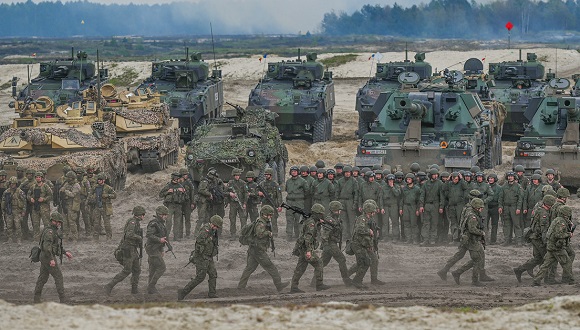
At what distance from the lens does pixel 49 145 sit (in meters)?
23.5

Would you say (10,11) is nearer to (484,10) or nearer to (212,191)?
(484,10)

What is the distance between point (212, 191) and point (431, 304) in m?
5.97

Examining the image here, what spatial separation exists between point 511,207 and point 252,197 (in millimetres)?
4274

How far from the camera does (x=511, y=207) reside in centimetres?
1908

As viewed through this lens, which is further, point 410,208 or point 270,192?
point 270,192

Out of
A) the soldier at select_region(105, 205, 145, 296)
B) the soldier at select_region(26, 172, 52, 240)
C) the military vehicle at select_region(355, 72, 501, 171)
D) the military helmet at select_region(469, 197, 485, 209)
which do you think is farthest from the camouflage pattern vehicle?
the military helmet at select_region(469, 197, 485, 209)

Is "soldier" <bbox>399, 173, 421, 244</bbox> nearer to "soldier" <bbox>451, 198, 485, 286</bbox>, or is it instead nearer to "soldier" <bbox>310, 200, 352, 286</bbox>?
"soldier" <bbox>451, 198, 485, 286</bbox>

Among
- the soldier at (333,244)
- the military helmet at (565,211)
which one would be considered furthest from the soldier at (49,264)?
the military helmet at (565,211)

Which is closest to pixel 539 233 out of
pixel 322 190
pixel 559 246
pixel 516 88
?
pixel 559 246

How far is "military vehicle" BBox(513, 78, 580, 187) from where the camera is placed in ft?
→ 74.9

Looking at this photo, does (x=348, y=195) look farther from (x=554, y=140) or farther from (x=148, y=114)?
(x=148, y=114)

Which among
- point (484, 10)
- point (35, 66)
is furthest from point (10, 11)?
point (35, 66)

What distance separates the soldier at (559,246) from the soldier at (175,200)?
6366mm

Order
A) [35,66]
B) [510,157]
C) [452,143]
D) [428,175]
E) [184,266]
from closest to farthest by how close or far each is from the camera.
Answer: [184,266]
[428,175]
[452,143]
[510,157]
[35,66]
